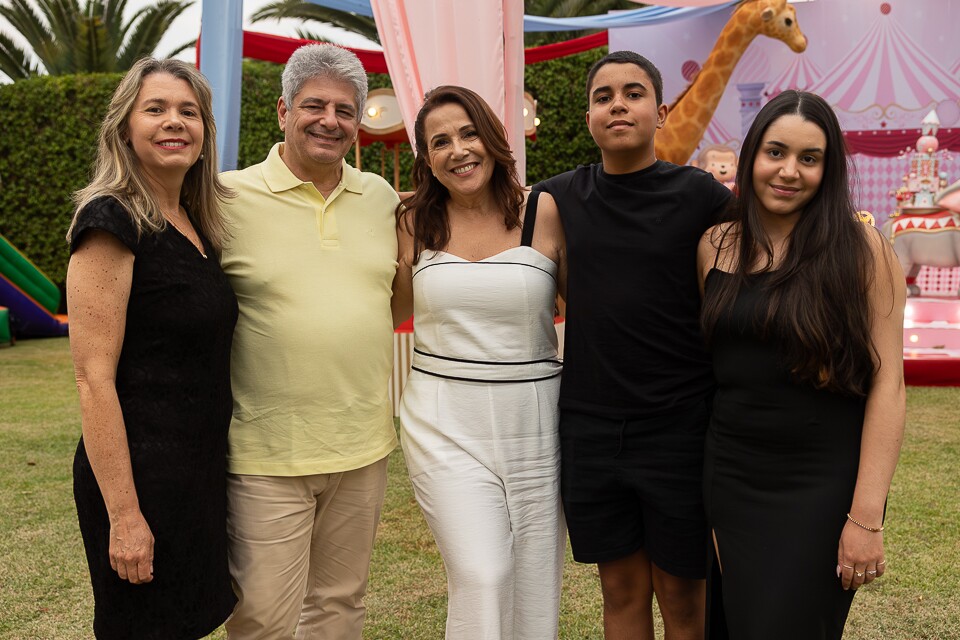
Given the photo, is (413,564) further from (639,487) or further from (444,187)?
(444,187)

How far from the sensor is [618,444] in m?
2.12

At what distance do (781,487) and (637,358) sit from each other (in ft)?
1.52

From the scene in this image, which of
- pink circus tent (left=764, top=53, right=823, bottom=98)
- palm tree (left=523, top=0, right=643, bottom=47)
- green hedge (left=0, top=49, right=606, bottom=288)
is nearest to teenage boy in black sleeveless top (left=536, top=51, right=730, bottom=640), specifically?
pink circus tent (left=764, top=53, right=823, bottom=98)

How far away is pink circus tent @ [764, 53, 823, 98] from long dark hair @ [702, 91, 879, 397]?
8369 millimetres

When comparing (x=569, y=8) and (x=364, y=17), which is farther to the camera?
(x=569, y=8)

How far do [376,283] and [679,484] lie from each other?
947 mm

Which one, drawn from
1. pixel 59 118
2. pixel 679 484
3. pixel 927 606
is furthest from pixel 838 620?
pixel 59 118

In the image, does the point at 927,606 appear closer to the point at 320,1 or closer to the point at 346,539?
the point at 346,539

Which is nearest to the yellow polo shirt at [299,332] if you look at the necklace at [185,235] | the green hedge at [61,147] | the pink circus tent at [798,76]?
the necklace at [185,235]

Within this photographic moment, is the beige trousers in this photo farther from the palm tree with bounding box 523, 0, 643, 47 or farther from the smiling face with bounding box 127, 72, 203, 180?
the palm tree with bounding box 523, 0, 643, 47

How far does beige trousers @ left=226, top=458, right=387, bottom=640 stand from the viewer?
7.02 feet

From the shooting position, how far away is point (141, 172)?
1.91 m

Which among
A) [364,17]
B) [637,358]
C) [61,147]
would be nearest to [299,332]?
[637,358]

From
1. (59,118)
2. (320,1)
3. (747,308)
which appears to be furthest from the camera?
(59,118)
